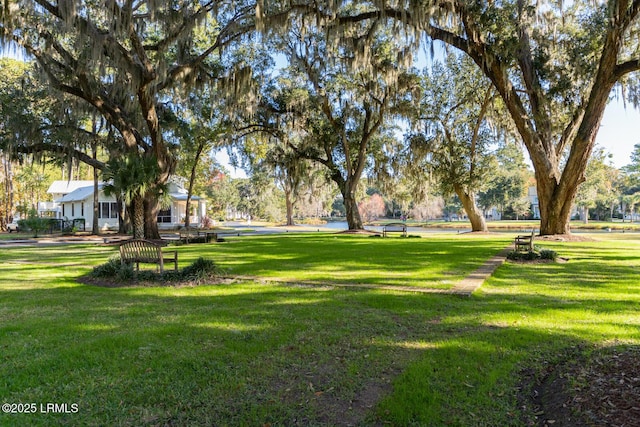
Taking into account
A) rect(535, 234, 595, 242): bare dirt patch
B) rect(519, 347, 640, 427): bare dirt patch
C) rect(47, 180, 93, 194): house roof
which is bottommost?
rect(519, 347, 640, 427): bare dirt patch

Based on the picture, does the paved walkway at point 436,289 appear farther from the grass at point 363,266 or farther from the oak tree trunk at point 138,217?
the oak tree trunk at point 138,217

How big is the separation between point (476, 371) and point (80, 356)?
358 centimetres

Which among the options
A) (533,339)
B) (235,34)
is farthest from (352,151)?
(533,339)

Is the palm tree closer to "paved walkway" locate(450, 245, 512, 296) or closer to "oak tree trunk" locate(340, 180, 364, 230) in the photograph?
"oak tree trunk" locate(340, 180, 364, 230)

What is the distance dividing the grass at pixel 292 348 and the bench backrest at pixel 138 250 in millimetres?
975

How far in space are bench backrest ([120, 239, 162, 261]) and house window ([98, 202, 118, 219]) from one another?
29650mm

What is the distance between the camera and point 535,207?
70.2 metres

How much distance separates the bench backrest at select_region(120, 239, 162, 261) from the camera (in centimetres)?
816

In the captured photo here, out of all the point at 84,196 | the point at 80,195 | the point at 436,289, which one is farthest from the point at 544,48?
the point at 80,195

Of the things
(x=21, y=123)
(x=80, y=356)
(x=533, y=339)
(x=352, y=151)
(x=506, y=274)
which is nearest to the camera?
(x=80, y=356)

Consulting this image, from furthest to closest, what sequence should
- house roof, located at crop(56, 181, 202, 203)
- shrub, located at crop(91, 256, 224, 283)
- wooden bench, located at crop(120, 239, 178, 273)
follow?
house roof, located at crop(56, 181, 202, 203), wooden bench, located at crop(120, 239, 178, 273), shrub, located at crop(91, 256, 224, 283)

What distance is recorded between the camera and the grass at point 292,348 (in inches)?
116

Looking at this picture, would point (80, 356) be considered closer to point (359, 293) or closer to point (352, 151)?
point (359, 293)

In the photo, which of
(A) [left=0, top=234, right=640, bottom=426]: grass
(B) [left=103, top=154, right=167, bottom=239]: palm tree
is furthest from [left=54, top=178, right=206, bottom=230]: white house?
(A) [left=0, top=234, right=640, bottom=426]: grass
